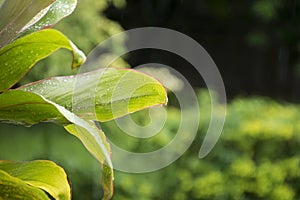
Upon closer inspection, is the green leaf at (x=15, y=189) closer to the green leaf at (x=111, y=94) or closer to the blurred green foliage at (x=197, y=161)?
the green leaf at (x=111, y=94)

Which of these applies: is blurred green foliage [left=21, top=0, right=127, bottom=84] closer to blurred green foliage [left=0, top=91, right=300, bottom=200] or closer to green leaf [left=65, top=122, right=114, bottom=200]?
blurred green foliage [left=0, top=91, right=300, bottom=200]

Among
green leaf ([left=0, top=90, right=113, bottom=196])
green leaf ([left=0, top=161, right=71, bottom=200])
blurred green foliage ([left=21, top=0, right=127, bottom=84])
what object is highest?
green leaf ([left=0, top=90, right=113, bottom=196])

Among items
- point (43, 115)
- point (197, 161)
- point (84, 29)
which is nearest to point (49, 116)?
point (43, 115)

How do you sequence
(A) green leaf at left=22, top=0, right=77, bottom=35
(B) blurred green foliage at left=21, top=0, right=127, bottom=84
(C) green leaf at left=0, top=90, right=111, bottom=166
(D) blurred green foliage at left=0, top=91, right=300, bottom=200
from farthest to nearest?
(B) blurred green foliage at left=21, top=0, right=127, bottom=84, (D) blurred green foliage at left=0, top=91, right=300, bottom=200, (A) green leaf at left=22, top=0, right=77, bottom=35, (C) green leaf at left=0, top=90, right=111, bottom=166

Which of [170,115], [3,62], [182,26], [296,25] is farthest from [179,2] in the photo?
[3,62]

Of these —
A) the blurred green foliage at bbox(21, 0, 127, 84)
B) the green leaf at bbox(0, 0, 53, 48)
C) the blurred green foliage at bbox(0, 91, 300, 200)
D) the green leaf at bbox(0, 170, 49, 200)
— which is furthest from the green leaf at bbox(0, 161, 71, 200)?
the blurred green foliage at bbox(21, 0, 127, 84)

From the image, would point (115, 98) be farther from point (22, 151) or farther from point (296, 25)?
point (296, 25)

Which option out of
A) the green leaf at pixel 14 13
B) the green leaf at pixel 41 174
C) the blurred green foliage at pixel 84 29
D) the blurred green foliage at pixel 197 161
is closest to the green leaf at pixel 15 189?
the green leaf at pixel 41 174
